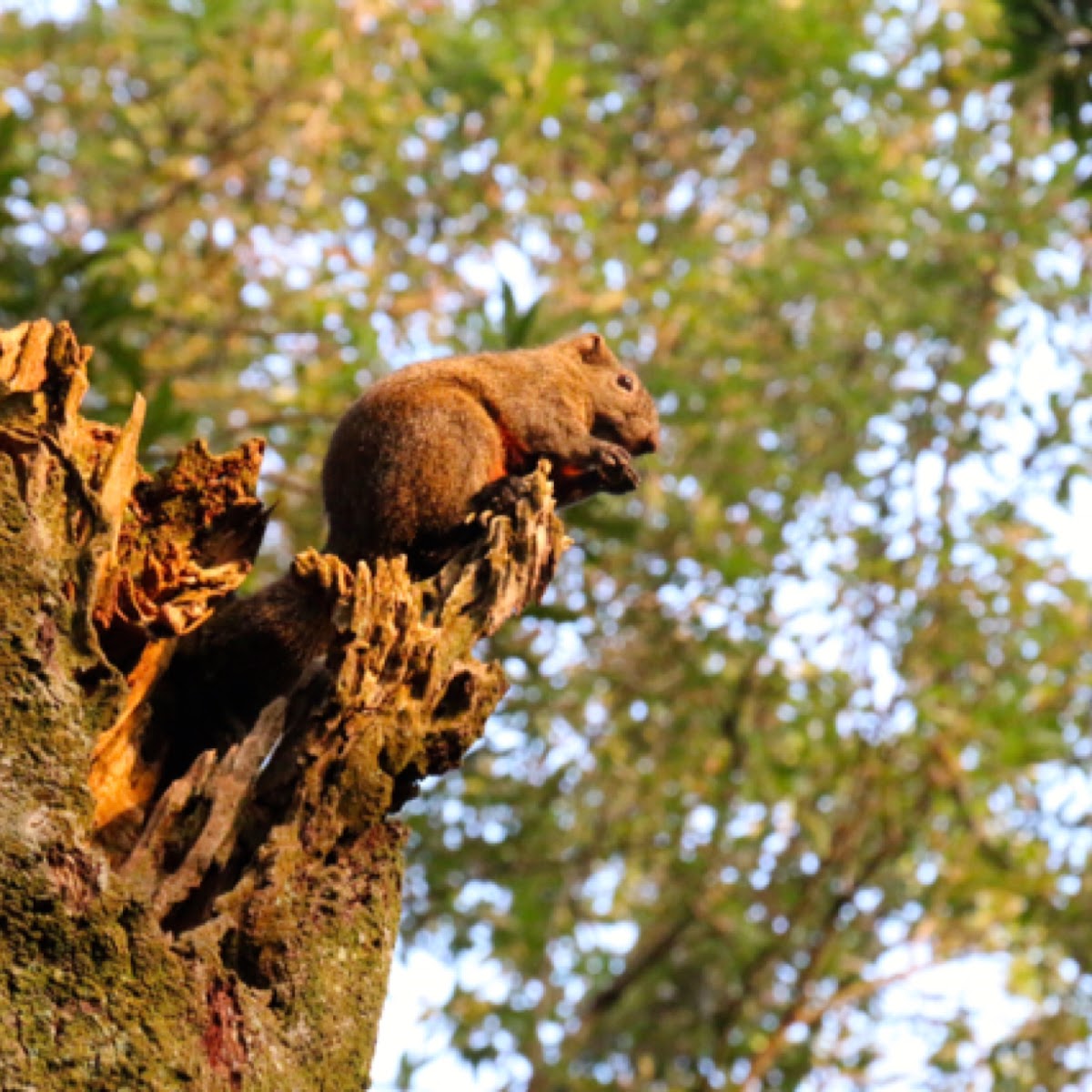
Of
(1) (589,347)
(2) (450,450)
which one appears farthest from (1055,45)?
(2) (450,450)

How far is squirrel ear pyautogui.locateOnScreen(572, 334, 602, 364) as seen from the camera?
5.92m

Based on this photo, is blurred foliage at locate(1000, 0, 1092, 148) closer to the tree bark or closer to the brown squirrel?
the brown squirrel

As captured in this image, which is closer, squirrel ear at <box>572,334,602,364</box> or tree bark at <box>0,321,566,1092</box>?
tree bark at <box>0,321,566,1092</box>

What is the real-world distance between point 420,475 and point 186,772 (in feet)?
4.08

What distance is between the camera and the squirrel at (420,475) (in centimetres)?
371

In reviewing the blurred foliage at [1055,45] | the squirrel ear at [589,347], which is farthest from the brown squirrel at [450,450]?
the blurred foliage at [1055,45]

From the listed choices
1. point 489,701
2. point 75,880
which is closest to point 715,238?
point 489,701

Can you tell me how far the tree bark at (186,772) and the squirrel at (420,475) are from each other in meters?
0.12

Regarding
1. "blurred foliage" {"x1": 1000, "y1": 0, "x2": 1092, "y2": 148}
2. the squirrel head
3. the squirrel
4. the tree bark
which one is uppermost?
"blurred foliage" {"x1": 1000, "y1": 0, "x2": 1092, "y2": 148}

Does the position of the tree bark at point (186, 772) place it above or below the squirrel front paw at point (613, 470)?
below

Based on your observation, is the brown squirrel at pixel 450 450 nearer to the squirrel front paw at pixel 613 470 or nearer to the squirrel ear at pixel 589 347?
the squirrel front paw at pixel 613 470

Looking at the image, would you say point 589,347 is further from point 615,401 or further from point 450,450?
point 450,450

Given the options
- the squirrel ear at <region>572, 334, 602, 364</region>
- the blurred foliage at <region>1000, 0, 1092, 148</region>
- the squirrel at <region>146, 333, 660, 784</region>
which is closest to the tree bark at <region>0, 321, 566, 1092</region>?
the squirrel at <region>146, 333, 660, 784</region>

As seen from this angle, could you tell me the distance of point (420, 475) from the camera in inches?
173
